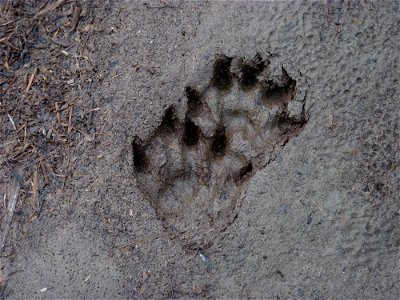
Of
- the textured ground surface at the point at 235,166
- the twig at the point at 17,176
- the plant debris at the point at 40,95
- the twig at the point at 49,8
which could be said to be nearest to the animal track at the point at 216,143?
the textured ground surface at the point at 235,166

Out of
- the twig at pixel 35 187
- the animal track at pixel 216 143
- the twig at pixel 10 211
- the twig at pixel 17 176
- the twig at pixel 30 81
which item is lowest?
the twig at pixel 10 211

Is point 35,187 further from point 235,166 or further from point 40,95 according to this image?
point 235,166

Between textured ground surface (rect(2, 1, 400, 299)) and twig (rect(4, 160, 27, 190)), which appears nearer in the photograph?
textured ground surface (rect(2, 1, 400, 299))

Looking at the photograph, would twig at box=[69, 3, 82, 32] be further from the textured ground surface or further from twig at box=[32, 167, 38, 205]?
twig at box=[32, 167, 38, 205]

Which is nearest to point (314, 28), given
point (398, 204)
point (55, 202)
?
point (398, 204)

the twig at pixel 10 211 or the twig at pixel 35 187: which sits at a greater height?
the twig at pixel 35 187

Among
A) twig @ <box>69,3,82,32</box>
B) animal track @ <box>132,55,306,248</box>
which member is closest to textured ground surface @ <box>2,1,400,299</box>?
Answer: animal track @ <box>132,55,306,248</box>

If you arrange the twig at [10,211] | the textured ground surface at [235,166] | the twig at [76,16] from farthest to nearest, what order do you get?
the twig at [76,16]
the twig at [10,211]
the textured ground surface at [235,166]

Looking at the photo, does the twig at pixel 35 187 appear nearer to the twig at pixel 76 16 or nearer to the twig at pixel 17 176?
the twig at pixel 17 176
